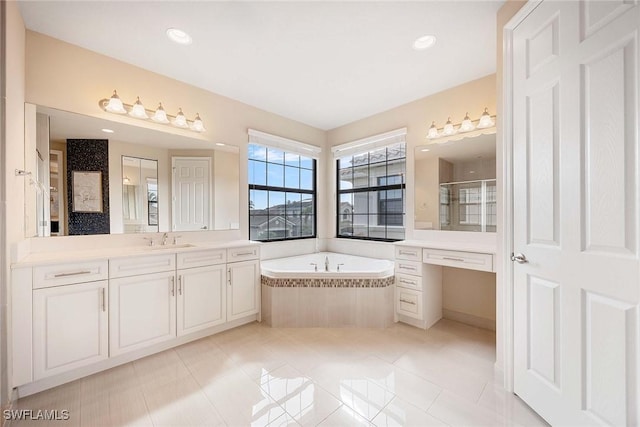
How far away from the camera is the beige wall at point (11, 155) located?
1459 millimetres

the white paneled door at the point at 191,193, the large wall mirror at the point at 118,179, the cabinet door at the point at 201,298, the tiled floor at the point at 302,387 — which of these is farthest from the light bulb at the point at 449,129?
the cabinet door at the point at 201,298

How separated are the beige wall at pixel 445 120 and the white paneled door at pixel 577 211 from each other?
1027mm

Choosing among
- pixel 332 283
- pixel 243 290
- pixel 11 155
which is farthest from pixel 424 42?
pixel 11 155

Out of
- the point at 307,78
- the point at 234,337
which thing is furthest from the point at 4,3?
the point at 234,337

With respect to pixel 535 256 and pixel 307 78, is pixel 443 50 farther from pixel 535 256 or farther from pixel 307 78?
pixel 535 256

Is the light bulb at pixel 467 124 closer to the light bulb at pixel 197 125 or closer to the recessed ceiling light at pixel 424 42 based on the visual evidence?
the recessed ceiling light at pixel 424 42

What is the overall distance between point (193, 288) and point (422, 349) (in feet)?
7.02

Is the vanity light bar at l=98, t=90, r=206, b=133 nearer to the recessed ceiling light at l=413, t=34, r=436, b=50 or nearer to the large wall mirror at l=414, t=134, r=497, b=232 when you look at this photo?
the recessed ceiling light at l=413, t=34, r=436, b=50

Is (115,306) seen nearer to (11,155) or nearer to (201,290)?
(201,290)

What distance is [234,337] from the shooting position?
8.26ft

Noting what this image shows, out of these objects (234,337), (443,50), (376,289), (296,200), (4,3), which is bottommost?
(234,337)

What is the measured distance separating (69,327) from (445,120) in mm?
3795

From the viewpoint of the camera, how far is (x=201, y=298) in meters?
2.47

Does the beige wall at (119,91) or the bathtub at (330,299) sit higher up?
the beige wall at (119,91)
